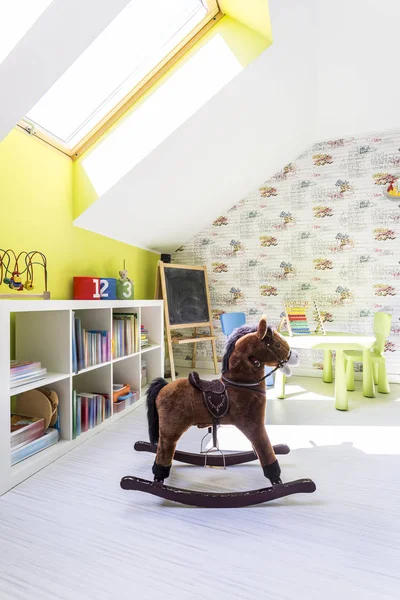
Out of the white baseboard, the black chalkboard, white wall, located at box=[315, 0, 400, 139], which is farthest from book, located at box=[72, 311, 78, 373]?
white wall, located at box=[315, 0, 400, 139]

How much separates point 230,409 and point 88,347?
119 centimetres

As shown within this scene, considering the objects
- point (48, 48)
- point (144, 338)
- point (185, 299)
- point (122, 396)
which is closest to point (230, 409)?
point (122, 396)

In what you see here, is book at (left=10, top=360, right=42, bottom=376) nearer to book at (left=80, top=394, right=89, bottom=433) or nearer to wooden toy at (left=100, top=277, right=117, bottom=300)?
book at (left=80, top=394, right=89, bottom=433)

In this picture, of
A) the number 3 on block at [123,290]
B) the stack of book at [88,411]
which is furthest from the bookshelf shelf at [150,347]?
the stack of book at [88,411]

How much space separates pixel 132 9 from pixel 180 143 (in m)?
0.87

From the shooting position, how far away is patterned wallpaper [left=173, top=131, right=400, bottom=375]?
3.72 m

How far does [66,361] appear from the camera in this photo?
2.12 metres

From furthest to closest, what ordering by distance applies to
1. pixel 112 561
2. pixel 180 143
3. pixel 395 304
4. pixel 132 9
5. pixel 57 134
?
pixel 395 304
pixel 180 143
pixel 57 134
pixel 132 9
pixel 112 561

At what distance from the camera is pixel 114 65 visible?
2.51m

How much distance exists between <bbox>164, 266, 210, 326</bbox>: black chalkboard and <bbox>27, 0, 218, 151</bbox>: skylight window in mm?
1721

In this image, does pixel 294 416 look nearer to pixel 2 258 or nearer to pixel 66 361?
pixel 66 361

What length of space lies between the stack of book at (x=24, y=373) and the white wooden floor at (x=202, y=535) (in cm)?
50

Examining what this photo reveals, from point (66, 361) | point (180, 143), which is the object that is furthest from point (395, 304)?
point (66, 361)

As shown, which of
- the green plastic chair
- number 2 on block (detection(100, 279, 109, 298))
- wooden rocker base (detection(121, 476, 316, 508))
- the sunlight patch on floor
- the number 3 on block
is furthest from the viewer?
the green plastic chair
